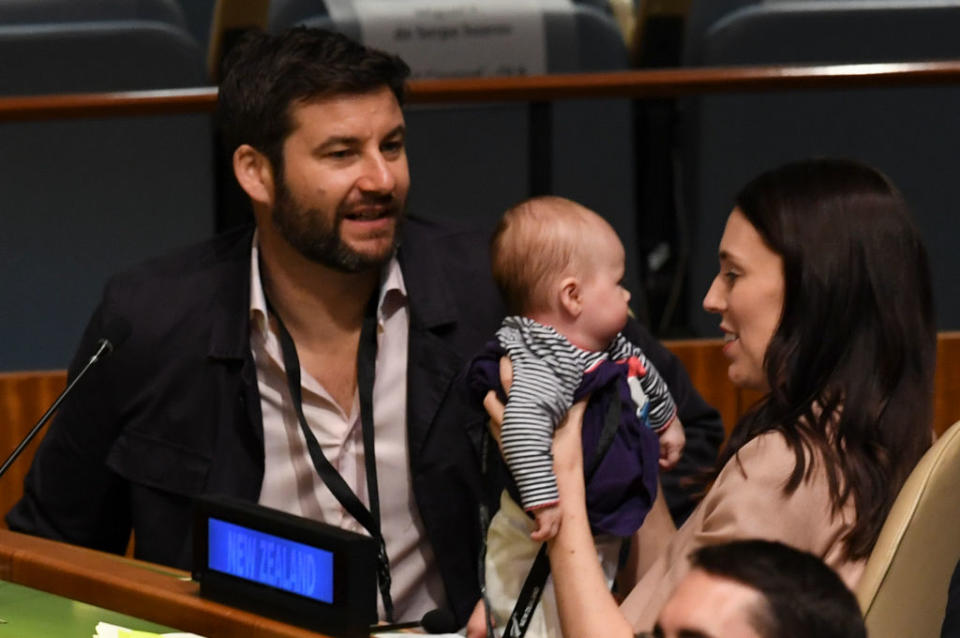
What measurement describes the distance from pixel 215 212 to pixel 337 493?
1.29 m

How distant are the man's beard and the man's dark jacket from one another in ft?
0.25

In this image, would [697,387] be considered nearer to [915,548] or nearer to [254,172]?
[254,172]

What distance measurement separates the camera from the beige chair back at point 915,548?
151 cm

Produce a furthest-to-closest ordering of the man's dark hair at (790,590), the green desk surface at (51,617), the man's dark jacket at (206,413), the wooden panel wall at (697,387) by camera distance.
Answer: the wooden panel wall at (697,387), the man's dark jacket at (206,413), the green desk surface at (51,617), the man's dark hair at (790,590)

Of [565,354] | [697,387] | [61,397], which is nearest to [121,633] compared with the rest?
[61,397]

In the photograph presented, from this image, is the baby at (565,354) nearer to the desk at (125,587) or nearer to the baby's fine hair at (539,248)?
the baby's fine hair at (539,248)

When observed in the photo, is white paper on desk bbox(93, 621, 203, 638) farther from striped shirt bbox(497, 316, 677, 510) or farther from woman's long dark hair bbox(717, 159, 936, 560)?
woman's long dark hair bbox(717, 159, 936, 560)

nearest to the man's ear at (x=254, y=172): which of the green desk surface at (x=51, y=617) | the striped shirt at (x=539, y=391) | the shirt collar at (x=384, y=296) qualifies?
the shirt collar at (x=384, y=296)

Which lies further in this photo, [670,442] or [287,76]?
[287,76]

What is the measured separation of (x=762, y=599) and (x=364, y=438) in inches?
45.0

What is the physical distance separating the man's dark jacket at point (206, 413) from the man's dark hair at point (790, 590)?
3.59 feet

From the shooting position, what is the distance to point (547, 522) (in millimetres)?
1849

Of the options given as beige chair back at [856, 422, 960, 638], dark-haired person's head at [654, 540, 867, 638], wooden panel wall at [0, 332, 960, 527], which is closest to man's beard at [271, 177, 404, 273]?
wooden panel wall at [0, 332, 960, 527]

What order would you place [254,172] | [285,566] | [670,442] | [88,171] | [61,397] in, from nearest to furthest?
[285,566], [61,397], [670,442], [254,172], [88,171]
